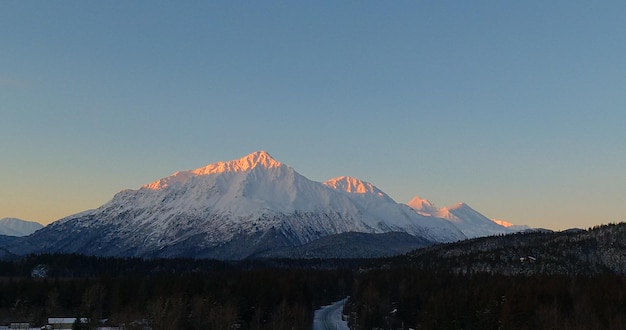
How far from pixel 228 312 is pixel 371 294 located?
2443 inches

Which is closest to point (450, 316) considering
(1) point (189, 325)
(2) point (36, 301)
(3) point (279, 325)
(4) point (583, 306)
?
(4) point (583, 306)

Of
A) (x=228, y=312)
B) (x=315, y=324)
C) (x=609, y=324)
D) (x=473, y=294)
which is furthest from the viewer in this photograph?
(x=315, y=324)

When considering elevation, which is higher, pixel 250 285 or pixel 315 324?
pixel 250 285

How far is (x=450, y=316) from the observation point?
5797 inches

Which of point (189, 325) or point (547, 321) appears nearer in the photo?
point (547, 321)

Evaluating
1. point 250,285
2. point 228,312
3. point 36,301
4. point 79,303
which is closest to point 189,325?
point 228,312

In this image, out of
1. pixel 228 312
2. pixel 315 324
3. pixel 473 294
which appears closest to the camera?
pixel 228 312

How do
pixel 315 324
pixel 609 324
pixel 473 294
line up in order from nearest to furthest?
1. pixel 609 324
2. pixel 473 294
3. pixel 315 324

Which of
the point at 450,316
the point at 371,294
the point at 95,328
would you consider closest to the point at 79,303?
the point at 95,328

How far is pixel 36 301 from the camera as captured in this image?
192m

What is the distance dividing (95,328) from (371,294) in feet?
280

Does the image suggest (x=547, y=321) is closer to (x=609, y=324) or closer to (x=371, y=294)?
(x=609, y=324)

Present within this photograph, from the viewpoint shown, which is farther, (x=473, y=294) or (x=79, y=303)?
(x=79, y=303)

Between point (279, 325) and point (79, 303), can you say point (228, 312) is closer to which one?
point (279, 325)
